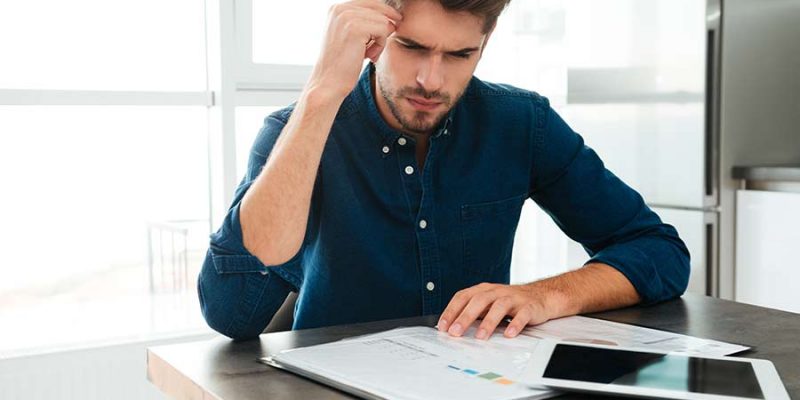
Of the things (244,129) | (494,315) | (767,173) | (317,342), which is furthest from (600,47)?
(317,342)

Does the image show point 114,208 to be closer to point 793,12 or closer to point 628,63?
point 628,63

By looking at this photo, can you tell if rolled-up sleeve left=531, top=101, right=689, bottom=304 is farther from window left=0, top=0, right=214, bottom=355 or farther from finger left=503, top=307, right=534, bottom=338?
window left=0, top=0, right=214, bottom=355

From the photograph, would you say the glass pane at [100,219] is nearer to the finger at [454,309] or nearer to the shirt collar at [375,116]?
the shirt collar at [375,116]

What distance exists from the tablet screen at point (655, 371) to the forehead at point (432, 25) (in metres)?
0.67

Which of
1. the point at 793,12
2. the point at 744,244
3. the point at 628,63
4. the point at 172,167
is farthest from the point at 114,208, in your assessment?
the point at 793,12

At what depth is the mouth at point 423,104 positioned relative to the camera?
1.54 metres

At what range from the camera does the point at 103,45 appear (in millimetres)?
2812

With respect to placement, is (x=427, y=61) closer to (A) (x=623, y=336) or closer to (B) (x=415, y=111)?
(B) (x=415, y=111)

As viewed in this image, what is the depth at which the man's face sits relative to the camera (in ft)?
4.95

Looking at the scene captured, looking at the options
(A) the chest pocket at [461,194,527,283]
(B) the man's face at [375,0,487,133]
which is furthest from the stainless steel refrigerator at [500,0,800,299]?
(B) the man's face at [375,0,487,133]

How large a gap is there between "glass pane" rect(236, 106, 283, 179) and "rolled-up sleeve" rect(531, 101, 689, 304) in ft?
4.83

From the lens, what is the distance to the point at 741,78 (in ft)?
9.57

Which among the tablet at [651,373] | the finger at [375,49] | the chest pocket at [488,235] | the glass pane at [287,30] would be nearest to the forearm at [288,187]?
the finger at [375,49]

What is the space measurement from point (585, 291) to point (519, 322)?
0.22 metres
